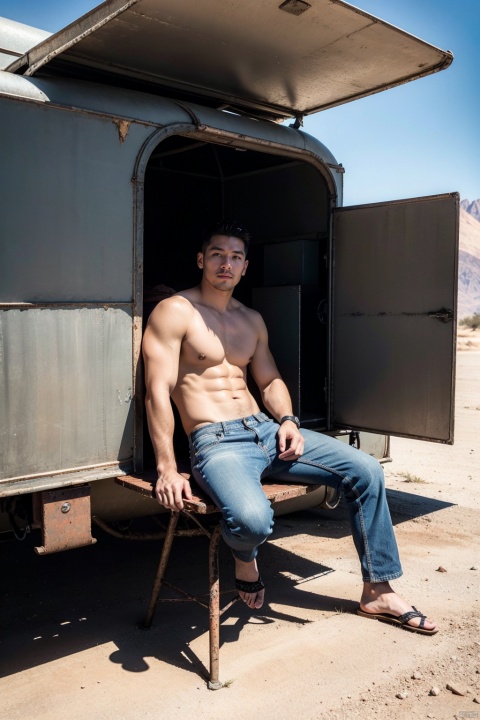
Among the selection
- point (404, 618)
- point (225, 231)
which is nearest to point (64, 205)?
point (225, 231)

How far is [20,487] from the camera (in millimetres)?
3186

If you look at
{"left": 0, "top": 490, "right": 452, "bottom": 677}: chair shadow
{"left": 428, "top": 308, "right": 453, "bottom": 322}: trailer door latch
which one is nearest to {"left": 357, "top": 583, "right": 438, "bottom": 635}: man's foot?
{"left": 0, "top": 490, "right": 452, "bottom": 677}: chair shadow

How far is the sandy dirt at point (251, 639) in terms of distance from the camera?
2.98 meters

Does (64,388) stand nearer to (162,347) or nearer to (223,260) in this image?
(162,347)

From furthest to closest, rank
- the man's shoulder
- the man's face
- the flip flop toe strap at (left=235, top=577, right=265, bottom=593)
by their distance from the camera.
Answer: the man's face → the man's shoulder → the flip flop toe strap at (left=235, top=577, right=265, bottom=593)

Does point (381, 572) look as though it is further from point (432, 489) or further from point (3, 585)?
point (432, 489)

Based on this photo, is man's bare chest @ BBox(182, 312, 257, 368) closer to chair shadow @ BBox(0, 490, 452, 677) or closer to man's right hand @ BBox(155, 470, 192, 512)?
man's right hand @ BBox(155, 470, 192, 512)

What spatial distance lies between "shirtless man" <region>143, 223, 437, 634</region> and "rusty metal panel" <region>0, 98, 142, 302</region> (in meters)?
0.45

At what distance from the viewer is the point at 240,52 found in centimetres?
375

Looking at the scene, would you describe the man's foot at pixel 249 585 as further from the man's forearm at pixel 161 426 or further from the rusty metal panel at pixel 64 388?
the rusty metal panel at pixel 64 388

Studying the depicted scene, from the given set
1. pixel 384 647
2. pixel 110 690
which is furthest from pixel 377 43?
pixel 110 690

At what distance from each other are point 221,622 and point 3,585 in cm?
141

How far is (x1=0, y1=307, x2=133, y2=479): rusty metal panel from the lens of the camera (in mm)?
3168

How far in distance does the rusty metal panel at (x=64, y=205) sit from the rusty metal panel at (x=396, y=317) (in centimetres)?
166
